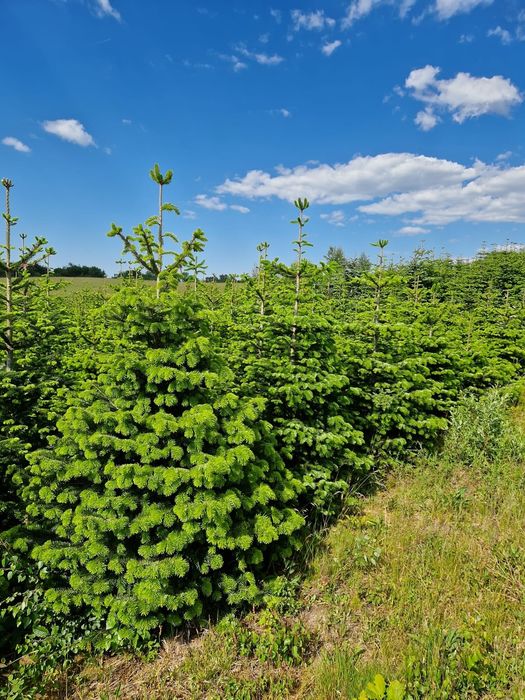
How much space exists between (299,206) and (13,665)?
6.80m

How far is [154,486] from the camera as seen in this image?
12.8ft

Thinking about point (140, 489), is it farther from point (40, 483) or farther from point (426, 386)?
point (426, 386)

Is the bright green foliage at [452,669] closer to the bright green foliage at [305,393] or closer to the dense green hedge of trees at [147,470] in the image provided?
the dense green hedge of trees at [147,470]

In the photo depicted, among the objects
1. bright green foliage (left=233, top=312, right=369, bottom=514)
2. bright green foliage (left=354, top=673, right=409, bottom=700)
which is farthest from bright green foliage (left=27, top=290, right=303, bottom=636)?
bright green foliage (left=354, top=673, right=409, bottom=700)

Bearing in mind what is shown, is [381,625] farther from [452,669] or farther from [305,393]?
[305,393]

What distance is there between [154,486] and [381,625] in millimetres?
2803

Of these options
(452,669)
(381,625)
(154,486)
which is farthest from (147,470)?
(452,669)

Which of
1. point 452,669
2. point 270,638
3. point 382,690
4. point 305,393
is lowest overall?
point 270,638

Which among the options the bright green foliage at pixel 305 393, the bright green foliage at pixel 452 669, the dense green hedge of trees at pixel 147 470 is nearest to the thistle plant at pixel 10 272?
the dense green hedge of trees at pixel 147 470

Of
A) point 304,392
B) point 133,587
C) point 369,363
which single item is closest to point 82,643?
point 133,587

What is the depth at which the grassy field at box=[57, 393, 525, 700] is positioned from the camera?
131 inches

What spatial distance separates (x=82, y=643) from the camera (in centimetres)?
389

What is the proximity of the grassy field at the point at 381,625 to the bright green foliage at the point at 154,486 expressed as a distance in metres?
0.45

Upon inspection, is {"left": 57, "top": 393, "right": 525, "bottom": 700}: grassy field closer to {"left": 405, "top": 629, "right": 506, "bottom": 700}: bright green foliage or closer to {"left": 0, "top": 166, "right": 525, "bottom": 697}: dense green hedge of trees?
{"left": 405, "top": 629, "right": 506, "bottom": 700}: bright green foliage
